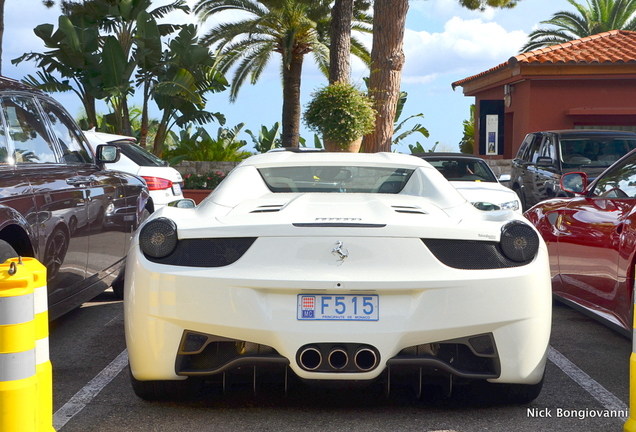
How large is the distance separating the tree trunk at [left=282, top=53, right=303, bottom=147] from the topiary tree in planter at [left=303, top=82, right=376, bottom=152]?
642 centimetres

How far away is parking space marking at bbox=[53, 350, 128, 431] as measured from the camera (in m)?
4.04

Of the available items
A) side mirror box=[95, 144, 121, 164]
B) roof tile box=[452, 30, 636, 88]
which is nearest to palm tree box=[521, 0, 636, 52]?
roof tile box=[452, 30, 636, 88]

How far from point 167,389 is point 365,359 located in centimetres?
109

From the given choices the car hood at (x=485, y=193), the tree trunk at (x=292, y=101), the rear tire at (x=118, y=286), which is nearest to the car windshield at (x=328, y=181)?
the rear tire at (x=118, y=286)

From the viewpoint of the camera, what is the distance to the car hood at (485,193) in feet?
33.5

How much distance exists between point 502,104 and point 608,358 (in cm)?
2153

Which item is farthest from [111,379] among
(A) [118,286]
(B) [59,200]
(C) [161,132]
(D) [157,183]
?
(C) [161,132]

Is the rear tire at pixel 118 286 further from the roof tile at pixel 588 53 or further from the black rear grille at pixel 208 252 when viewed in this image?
the roof tile at pixel 588 53

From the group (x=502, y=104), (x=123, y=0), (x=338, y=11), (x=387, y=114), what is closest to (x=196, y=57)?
(x=123, y=0)

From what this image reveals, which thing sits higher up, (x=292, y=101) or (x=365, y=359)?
(x=292, y=101)

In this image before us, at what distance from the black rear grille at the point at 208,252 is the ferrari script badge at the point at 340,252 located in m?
0.39

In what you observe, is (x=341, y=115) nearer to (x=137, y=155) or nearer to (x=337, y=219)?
(x=137, y=155)

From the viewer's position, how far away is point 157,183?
11109mm

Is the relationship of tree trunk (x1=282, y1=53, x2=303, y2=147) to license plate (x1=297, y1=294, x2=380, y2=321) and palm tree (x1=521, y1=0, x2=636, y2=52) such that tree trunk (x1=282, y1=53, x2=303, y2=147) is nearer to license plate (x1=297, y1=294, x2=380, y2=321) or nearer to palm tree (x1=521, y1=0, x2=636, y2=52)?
palm tree (x1=521, y1=0, x2=636, y2=52)
